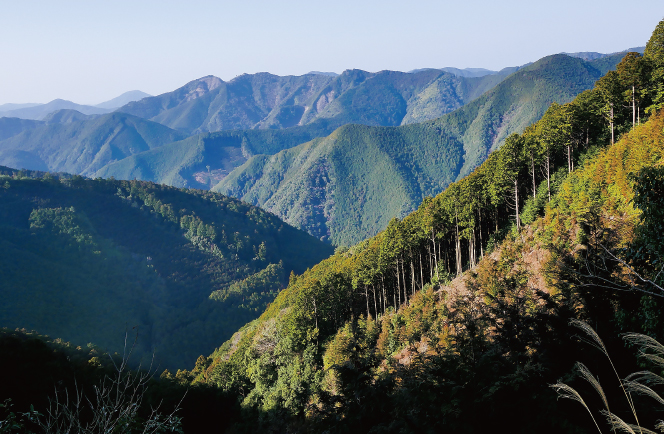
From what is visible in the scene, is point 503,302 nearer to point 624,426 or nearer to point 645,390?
point 645,390

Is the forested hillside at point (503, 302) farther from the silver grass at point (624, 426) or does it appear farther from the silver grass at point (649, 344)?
the silver grass at point (624, 426)

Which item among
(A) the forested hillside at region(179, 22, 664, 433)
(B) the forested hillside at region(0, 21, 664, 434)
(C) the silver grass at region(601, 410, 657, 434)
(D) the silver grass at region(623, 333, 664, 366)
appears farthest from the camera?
(A) the forested hillside at region(179, 22, 664, 433)

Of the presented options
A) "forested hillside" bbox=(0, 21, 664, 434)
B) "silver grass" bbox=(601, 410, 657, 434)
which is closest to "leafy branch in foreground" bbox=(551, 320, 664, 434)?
"silver grass" bbox=(601, 410, 657, 434)

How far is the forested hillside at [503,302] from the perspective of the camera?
14.4 meters

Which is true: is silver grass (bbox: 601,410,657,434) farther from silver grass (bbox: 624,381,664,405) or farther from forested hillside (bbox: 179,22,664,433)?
forested hillside (bbox: 179,22,664,433)

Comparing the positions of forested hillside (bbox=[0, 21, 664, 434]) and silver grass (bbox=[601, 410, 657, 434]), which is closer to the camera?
silver grass (bbox=[601, 410, 657, 434])

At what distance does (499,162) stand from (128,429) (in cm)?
5169

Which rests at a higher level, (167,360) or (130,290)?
(130,290)

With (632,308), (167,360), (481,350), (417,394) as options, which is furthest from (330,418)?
(167,360)

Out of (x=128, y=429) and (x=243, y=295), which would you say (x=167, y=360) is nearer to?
(x=243, y=295)

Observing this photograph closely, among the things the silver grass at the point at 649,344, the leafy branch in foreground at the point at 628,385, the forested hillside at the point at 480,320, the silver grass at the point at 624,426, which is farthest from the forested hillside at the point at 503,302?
the silver grass at the point at 624,426

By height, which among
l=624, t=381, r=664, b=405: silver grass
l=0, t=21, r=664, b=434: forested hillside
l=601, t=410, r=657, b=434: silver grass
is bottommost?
l=0, t=21, r=664, b=434: forested hillside

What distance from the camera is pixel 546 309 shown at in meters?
16.9

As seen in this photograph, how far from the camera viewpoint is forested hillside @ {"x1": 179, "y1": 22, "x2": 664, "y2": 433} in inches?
567
